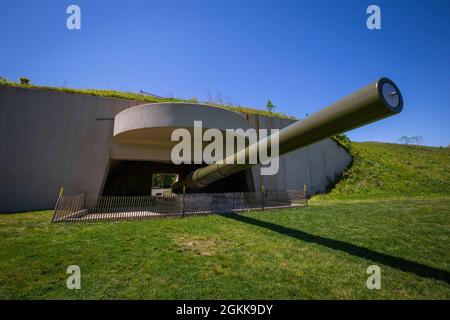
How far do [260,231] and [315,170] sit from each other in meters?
17.8

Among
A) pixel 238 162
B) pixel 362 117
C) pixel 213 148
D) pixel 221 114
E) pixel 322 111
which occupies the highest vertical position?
pixel 221 114

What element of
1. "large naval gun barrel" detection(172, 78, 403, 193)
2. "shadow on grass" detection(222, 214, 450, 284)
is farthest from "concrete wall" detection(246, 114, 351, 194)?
"large naval gun barrel" detection(172, 78, 403, 193)

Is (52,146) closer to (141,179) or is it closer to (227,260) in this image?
(141,179)

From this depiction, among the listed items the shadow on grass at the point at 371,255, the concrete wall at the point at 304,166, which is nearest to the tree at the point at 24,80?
the concrete wall at the point at 304,166

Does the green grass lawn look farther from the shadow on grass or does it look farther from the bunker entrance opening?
the bunker entrance opening

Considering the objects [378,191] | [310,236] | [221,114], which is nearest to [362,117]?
[310,236]

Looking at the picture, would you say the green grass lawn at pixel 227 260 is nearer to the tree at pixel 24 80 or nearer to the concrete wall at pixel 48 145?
the concrete wall at pixel 48 145

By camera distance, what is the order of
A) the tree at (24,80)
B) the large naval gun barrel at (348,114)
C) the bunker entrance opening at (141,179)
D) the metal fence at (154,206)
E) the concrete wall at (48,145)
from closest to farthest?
the large naval gun barrel at (348,114) < the metal fence at (154,206) < the concrete wall at (48,145) < the tree at (24,80) < the bunker entrance opening at (141,179)

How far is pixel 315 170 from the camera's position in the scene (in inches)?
911

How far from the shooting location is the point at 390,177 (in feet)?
74.4

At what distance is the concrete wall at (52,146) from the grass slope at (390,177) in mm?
18171

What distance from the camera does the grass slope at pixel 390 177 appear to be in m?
19.8

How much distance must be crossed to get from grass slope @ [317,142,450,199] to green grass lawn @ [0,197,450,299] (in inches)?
530
